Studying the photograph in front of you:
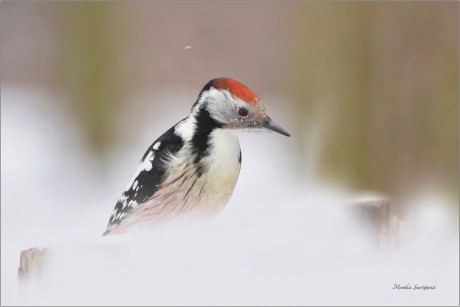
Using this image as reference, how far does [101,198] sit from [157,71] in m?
0.39

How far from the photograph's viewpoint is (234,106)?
1.88 m

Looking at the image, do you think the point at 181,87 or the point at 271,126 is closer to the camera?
the point at 271,126

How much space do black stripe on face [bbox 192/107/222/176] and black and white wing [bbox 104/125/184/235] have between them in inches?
1.7

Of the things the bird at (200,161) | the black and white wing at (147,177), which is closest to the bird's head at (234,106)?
the bird at (200,161)

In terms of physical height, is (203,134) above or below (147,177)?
above

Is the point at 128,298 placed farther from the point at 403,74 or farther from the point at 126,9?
the point at 403,74

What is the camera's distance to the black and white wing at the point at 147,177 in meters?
1.92

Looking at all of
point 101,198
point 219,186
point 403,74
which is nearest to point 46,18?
point 101,198

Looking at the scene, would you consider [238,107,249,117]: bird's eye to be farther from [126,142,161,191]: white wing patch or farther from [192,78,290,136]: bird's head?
[126,142,161,191]: white wing patch

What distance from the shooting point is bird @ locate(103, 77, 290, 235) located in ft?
6.20

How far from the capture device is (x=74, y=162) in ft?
6.65

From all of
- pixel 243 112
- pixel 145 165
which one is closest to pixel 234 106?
pixel 243 112

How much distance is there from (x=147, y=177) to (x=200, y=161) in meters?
0.15

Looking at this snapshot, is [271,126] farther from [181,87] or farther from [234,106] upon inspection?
[181,87]
